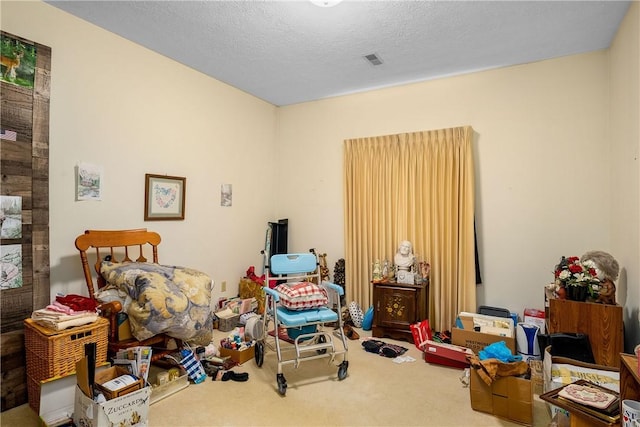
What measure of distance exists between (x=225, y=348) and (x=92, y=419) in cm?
127

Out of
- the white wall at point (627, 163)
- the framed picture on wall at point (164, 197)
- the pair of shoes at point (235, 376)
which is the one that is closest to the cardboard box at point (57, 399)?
the pair of shoes at point (235, 376)

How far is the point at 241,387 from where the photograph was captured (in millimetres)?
2580

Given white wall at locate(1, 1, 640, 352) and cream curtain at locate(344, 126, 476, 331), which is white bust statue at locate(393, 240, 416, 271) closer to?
cream curtain at locate(344, 126, 476, 331)

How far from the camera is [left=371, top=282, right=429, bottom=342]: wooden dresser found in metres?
3.55

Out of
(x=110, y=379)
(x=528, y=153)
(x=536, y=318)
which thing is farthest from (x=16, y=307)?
(x=528, y=153)

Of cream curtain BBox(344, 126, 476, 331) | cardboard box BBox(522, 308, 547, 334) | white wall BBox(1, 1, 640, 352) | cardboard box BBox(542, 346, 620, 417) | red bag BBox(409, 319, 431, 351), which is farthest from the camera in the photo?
cream curtain BBox(344, 126, 476, 331)

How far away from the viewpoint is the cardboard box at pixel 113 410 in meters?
1.84

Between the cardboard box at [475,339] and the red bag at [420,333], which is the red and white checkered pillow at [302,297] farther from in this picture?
the cardboard box at [475,339]


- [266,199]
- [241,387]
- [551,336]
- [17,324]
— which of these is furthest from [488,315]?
[17,324]

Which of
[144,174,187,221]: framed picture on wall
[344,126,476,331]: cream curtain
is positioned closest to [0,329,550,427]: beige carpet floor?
[344,126,476,331]: cream curtain

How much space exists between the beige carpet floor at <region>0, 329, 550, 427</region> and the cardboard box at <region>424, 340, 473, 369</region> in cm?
6

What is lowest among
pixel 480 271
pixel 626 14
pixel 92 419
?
pixel 92 419

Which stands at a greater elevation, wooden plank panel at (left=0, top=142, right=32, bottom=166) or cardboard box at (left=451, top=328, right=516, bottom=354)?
wooden plank panel at (left=0, top=142, right=32, bottom=166)

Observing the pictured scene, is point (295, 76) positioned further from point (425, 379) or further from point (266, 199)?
point (425, 379)
